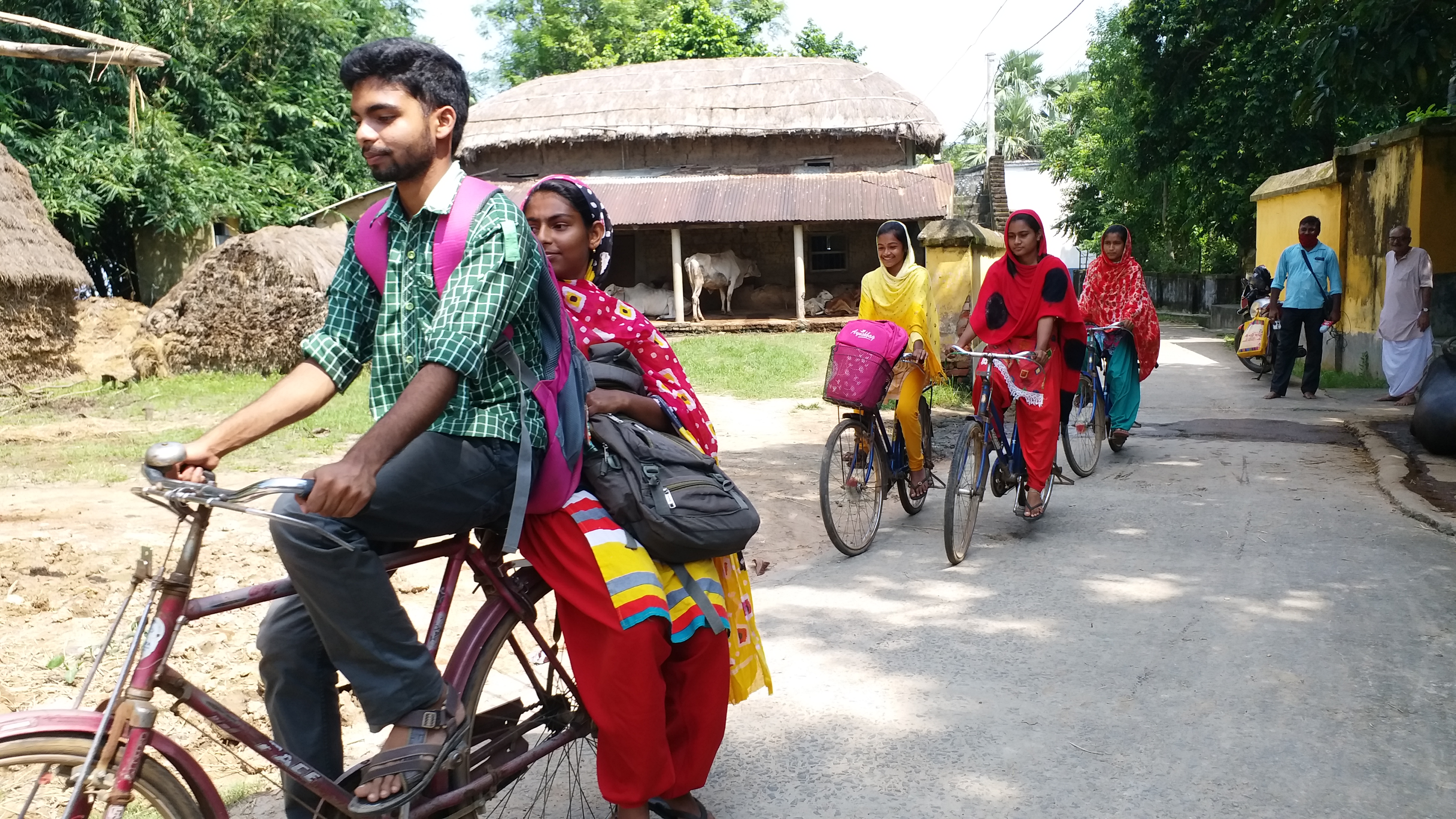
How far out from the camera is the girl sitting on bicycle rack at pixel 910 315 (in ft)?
21.3

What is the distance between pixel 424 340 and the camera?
243 centimetres

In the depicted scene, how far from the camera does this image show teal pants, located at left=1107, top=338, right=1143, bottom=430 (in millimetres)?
8664

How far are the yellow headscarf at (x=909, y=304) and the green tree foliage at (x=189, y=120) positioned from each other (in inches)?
559

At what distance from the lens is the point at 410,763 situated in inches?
95.4

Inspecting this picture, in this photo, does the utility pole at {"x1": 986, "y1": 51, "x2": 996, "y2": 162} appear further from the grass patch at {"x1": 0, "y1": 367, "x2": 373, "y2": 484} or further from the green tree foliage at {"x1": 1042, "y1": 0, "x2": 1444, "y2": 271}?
the grass patch at {"x1": 0, "y1": 367, "x2": 373, "y2": 484}

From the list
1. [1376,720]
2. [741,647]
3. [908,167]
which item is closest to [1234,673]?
[1376,720]

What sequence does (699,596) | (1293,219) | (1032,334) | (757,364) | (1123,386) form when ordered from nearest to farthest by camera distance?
(699,596) → (1032,334) → (1123,386) → (1293,219) → (757,364)

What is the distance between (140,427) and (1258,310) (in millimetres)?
12285

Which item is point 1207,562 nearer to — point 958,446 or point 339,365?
point 958,446

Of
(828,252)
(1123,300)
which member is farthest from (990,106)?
(1123,300)

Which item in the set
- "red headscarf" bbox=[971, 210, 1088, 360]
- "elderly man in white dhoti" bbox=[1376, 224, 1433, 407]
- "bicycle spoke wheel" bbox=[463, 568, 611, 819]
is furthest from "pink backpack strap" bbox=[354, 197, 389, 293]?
"elderly man in white dhoti" bbox=[1376, 224, 1433, 407]

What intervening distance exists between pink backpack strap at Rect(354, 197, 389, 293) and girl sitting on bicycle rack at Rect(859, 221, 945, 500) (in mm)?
4192

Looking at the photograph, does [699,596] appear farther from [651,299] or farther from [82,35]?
[651,299]

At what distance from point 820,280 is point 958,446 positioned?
2032cm
